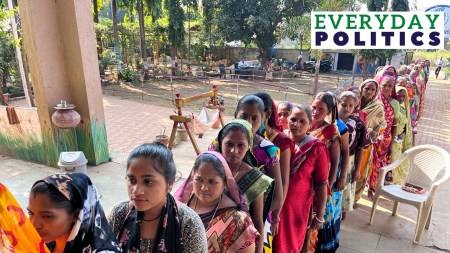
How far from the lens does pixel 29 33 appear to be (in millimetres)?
4129

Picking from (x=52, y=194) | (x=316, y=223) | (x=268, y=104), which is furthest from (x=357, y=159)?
(x=52, y=194)

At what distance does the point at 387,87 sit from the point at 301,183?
93.2 inches

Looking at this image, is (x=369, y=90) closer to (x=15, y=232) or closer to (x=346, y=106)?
(x=346, y=106)

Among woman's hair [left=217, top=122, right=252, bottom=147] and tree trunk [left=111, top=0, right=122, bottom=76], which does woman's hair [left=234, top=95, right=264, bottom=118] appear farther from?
tree trunk [left=111, top=0, right=122, bottom=76]

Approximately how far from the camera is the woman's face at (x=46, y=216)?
1.08 meters

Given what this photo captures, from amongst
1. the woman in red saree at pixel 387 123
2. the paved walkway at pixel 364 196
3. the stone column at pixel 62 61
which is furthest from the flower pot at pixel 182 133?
the woman in red saree at pixel 387 123

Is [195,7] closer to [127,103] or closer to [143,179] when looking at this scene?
[127,103]

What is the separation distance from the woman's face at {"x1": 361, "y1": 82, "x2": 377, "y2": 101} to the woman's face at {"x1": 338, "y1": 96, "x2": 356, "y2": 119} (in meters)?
0.63

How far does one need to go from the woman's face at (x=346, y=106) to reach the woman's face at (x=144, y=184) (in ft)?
7.44

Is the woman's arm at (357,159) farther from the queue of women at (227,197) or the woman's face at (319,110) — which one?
the woman's face at (319,110)

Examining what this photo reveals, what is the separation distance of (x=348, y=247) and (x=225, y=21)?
17745mm

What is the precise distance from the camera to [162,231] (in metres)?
1.29

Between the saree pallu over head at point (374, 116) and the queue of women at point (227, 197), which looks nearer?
the queue of women at point (227, 197)

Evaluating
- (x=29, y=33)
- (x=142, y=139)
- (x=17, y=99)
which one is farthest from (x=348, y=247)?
(x=17, y=99)
